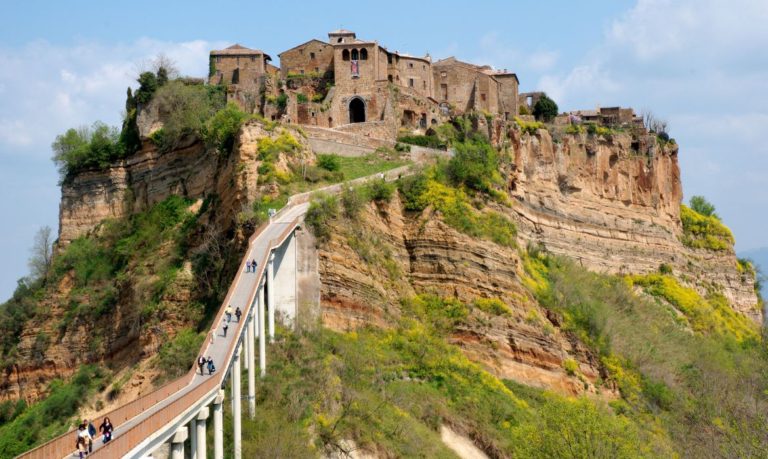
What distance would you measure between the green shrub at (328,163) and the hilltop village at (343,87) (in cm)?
769

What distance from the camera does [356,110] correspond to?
2744 inches

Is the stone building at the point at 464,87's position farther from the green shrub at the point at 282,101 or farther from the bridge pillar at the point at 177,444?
the bridge pillar at the point at 177,444

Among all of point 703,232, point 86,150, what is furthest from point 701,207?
point 86,150

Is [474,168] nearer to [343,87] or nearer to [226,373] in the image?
[343,87]

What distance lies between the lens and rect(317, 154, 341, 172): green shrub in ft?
188

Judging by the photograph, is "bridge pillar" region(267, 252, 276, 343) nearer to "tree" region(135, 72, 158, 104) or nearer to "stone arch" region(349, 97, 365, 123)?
"tree" region(135, 72, 158, 104)

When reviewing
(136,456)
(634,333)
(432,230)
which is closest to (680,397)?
(634,333)

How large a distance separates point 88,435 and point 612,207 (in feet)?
192

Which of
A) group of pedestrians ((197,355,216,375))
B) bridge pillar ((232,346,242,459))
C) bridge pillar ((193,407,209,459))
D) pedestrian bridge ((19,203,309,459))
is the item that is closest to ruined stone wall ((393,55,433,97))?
Result: pedestrian bridge ((19,203,309,459))

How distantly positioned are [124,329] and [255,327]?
14.6m

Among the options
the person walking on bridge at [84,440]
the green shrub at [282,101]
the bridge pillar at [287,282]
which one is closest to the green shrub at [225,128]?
the green shrub at [282,101]

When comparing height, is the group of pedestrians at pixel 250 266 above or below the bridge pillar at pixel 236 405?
above

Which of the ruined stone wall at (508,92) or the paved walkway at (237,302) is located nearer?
the paved walkway at (237,302)

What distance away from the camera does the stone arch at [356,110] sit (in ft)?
228
